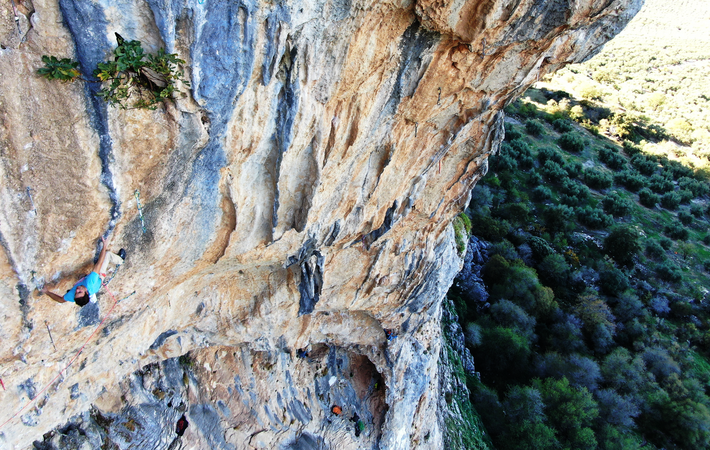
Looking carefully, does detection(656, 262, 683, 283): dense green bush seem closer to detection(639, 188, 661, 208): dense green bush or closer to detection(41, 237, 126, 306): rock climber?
detection(639, 188, 661, 208): dense green bush

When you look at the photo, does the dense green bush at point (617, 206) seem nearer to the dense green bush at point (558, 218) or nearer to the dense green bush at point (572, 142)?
the dense green bush at point (558, 218)

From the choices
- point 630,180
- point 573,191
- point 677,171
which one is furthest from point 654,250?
point 677,171

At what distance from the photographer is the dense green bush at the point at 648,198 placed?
2876 cm

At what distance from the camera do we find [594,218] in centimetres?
2523

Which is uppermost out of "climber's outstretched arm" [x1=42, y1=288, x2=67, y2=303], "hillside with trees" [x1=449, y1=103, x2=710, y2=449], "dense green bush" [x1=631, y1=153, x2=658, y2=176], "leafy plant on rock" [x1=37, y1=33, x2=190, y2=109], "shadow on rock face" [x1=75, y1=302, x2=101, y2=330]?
"leafy plant on rock" [x1=37, y1=33, x2=190, y2=109]

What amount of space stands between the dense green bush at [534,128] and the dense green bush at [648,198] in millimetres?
9008

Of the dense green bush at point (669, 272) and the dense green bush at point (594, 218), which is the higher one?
the dense green bush at point (594, 218)

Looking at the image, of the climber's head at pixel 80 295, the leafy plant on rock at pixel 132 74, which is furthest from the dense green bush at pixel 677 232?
the climber's head at pixel 80 295

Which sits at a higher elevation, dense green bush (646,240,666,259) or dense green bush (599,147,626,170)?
dense green bush (599,147,626,170)

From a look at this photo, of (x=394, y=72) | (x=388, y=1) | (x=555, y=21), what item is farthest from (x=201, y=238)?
(x=555, y=21)

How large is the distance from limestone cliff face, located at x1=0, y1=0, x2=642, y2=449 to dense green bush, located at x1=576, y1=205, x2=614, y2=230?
20280 millimetres

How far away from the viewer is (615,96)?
44.8 m

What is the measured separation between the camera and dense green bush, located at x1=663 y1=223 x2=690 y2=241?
26.5m

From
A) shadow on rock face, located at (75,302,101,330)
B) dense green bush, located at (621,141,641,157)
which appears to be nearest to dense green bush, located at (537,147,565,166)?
dense green bush, located at (621,141,641,157)
